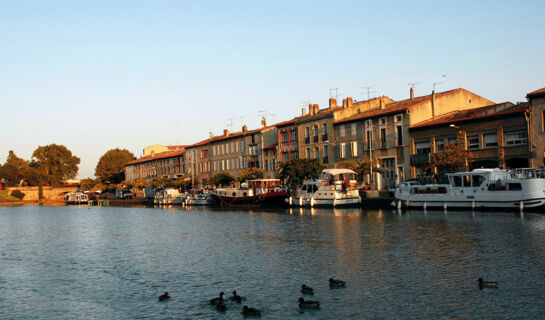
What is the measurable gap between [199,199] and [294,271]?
65014 millimetres

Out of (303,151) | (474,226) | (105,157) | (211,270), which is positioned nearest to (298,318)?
(211,270)

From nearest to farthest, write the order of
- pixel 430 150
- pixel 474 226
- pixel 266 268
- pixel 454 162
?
pixel 266 268 → pixel 474 226 → pixel 454 162 → pixel 430 150

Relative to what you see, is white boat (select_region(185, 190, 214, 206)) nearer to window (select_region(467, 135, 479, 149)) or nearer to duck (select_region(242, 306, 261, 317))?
window (select_region(467, 135, 479, 149))

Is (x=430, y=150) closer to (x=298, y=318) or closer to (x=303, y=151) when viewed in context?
(x=303, y=151)

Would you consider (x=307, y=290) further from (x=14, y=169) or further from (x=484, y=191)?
(x=14, y=169)

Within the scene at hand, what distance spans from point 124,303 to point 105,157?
160304mm

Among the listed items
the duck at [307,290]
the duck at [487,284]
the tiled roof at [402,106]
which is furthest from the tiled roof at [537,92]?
the duck at [307,290]

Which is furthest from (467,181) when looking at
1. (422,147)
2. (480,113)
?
(422,147)

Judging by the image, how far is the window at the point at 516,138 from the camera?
49562mm

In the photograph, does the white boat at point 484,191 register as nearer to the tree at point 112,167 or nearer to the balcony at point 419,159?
the balcony at point 419,159

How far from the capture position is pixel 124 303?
18.7 meters

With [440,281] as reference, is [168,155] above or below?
above

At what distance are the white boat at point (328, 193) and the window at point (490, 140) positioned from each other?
1461 centimetres

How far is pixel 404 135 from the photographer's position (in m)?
61.8
